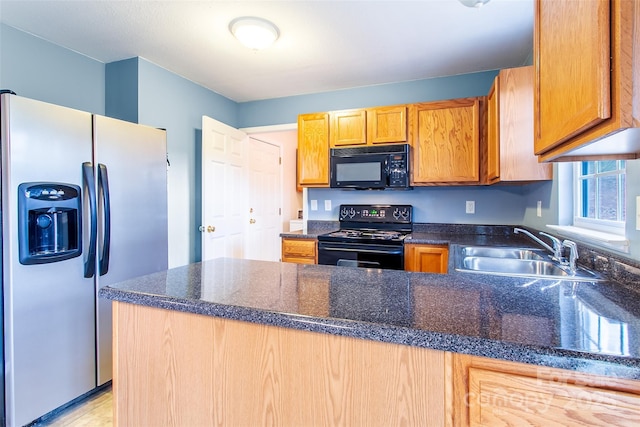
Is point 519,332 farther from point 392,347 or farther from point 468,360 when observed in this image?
point 392,347

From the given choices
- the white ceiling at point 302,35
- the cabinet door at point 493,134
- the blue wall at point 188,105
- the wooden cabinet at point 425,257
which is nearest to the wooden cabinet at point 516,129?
the cabinet door at point 493,134

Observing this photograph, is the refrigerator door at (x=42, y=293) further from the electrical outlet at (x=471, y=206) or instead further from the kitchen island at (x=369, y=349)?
the electrical outlet at (x=471, y=206)

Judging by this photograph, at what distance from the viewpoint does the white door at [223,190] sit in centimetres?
302

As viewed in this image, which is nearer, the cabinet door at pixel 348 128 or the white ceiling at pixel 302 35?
the white ceiling at pixel 302 35

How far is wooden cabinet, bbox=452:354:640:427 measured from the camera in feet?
2.00

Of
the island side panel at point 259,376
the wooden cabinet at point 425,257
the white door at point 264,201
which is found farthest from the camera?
the white door at point 264,201

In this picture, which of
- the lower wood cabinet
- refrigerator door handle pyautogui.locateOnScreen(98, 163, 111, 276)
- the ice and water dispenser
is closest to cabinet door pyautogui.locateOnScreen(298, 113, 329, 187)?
refrigerator door handle pyautogui.locateOnScreen(98, 163, 111, 276)

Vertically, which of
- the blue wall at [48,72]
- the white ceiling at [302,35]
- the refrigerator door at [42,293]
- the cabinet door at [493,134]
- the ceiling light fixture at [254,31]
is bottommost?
the refrigerator door at [42,293]

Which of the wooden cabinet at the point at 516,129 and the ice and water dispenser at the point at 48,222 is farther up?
the wooden cabinet at the point at 516,129

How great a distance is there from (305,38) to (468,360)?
231 centimetres

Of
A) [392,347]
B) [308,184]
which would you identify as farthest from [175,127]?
[392,347]

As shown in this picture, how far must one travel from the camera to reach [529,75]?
6.52ft

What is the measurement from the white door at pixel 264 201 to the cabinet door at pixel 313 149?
91 centimetres

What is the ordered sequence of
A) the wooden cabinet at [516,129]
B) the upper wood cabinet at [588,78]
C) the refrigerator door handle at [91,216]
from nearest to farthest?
1. the upper wood cabinet at [588,78]
2. the refrigerator door handle at [91,216]
3. the wooden cabinet at [516,129]
